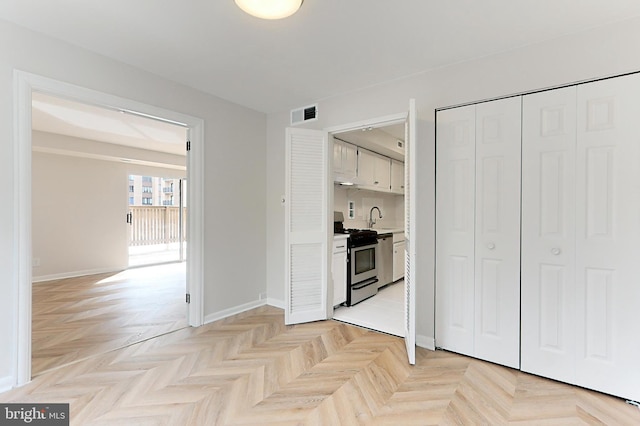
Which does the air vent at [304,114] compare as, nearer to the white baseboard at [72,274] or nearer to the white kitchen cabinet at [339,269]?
the white kitchen cabinet at [339,269]

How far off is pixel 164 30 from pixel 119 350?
265cm

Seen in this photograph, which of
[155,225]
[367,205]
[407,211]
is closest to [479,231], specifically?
[407,211]

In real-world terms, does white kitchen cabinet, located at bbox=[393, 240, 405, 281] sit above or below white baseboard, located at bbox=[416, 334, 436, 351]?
above

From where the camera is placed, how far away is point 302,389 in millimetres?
2076

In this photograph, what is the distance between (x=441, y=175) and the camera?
2.67m

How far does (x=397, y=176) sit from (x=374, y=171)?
966 mm

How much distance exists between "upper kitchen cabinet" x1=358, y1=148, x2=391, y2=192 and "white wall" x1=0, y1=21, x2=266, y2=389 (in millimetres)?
1487

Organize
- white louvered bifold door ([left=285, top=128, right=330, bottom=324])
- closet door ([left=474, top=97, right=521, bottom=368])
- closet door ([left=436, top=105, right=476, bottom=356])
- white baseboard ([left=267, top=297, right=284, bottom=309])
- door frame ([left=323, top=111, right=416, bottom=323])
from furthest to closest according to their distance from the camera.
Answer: white baseboard ([left=267, top=297, right=284, bottom=309])
white louvered bifold door ([left=285, top=128, right=330, bottom=324])
door frame ([left=323, top=111, right=416, bottom=323])
closet door ([left=436, top=105, right=476, bottom=356])
closet door ([left=474, top=97, right=521, bottom=368])

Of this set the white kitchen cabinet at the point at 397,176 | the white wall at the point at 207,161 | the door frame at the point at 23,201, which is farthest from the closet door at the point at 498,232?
the door frame at the point at 23,201

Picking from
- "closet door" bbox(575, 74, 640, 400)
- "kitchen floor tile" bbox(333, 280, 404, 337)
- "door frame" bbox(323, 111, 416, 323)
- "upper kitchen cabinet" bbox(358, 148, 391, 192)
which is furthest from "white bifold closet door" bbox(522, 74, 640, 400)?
"upper kitchen cabinet" bbox(358, 148, 391, 192)

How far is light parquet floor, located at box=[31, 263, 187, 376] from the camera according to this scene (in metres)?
2.69

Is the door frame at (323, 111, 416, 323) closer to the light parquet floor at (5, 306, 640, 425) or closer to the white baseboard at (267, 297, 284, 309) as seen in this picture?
the white baseboard at (267, 297, 284, 309)

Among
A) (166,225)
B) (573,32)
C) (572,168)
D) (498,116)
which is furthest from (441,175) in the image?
(166,225)

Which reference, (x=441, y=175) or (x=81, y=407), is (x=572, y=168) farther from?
(x=81, y=407)
